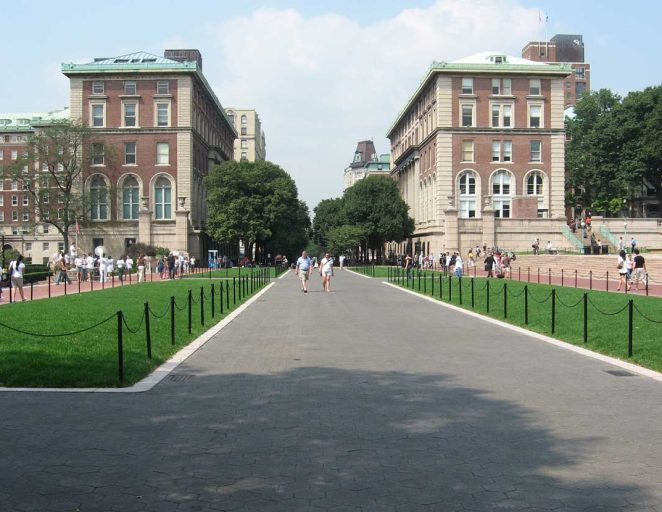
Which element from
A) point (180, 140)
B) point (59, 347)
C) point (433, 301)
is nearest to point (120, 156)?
point (180, 140)

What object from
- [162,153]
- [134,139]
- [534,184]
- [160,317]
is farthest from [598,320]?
[134,139]

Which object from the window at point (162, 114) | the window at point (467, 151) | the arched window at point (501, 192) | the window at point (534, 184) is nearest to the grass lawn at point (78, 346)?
the window at point (162, 114)

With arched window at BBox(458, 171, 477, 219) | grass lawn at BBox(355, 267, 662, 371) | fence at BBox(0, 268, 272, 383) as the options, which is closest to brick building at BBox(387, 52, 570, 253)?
arched window at BBox(458, 171, 477, 219)

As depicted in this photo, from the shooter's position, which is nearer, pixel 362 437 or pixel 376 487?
pixel 376 487

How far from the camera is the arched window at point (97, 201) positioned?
238ft

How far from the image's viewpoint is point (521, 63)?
250ft

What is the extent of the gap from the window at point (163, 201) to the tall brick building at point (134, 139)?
101mm

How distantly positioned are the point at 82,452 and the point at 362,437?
8.57 feet

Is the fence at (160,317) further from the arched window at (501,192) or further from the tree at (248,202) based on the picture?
the arched window at (501,192)

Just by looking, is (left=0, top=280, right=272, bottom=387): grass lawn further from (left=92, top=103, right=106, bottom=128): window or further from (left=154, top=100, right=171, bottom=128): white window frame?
(left=92, top=103, right=106, bottom=128): window

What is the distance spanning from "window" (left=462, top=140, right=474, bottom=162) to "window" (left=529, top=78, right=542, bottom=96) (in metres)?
8.43

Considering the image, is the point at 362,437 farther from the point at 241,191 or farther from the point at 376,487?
the point at 241,191

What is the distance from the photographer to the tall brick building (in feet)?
237

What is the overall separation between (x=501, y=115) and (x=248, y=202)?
2785 cm
